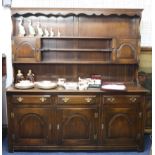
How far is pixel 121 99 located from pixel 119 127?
375 millimetres

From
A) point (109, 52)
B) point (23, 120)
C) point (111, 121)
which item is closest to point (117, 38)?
point (109, 52)

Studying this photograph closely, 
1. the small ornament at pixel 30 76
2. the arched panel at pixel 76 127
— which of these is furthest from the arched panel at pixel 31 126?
the small ornament at pixel 30 76

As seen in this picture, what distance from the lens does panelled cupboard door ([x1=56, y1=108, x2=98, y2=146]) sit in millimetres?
2986

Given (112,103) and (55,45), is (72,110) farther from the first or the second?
(55,45)

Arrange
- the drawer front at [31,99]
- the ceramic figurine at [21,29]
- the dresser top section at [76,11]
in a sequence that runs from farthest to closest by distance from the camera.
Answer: the ceramic figurine at [21,29] → the dresser top section at [76,11] → the drawer front at [31,99]

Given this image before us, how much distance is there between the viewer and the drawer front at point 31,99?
2.95m

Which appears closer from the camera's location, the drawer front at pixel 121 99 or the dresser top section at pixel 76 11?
the drawer front at pixel 121 99

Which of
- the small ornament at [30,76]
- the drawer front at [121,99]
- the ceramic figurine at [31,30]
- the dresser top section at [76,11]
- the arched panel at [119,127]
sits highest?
the dresser top section at [76,11]

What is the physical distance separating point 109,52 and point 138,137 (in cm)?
124

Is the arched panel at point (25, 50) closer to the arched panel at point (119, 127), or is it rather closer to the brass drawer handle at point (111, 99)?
the brass drawer handle at point (111, 99)

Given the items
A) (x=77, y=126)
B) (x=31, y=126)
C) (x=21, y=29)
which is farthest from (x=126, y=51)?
(x=31, y=126)

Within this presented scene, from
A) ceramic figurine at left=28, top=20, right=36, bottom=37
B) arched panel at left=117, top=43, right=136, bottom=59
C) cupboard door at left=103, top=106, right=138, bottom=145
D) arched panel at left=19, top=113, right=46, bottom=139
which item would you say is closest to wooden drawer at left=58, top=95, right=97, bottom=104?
cupboard door at left=103, top=106, right=138, bottom=145

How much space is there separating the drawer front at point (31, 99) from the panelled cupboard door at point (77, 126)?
0.70 feet

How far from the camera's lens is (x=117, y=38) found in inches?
127
